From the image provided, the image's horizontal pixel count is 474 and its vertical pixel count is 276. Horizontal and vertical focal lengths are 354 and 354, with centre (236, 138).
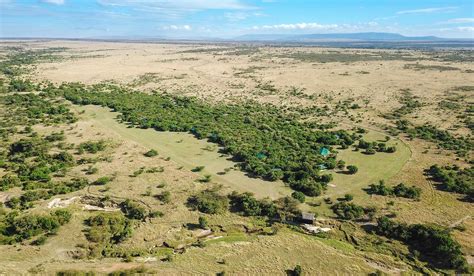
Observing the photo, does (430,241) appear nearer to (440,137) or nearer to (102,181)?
(440,137)

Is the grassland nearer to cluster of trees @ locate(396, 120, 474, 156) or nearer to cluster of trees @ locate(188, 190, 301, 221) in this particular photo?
cluster of trees @ locate(188, 190, 301, 221)

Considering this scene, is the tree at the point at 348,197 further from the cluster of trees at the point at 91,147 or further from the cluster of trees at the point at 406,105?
the cluster of trees at the point at 406,105

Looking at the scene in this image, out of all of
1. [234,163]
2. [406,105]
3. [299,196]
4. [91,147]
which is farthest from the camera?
[406,105]

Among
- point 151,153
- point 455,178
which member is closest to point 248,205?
point 151,153

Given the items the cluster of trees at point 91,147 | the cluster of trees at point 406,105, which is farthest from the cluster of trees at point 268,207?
the cluster of trees at point 406,105

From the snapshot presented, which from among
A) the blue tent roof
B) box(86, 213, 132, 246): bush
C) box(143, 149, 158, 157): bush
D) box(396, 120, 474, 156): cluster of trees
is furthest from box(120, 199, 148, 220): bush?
box(396, 120, 474, 156): cluster of trees

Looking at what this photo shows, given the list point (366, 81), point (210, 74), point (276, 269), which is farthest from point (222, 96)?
point (276, 269)
